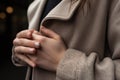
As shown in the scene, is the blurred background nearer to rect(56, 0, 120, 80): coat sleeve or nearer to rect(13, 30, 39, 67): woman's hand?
rect(13, 30, 39, 67): woman's hand

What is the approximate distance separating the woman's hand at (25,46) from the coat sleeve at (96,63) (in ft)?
0.44

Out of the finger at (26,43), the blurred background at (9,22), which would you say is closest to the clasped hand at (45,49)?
the finger at (26,43)

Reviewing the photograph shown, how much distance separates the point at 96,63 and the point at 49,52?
18 cm

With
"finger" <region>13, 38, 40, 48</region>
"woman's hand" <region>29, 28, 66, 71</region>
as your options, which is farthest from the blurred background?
"woman's hand" <region>29, 28, 66, 71</region>

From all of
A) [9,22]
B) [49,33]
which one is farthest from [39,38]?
[9,22]

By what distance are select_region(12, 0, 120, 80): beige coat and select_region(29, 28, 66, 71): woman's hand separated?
0.03 metres

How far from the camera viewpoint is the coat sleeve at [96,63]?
1058 millimetres

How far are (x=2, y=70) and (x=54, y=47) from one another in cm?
273

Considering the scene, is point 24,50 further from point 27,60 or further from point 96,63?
point 96,63

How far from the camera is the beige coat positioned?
1.07 meters

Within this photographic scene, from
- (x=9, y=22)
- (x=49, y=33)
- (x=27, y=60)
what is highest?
(x=49, y=33)

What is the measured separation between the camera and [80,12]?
1.15 meters

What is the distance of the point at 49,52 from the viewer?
45.3 inches

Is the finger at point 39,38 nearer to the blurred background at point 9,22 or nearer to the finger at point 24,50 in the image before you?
the finger at point 24,50
